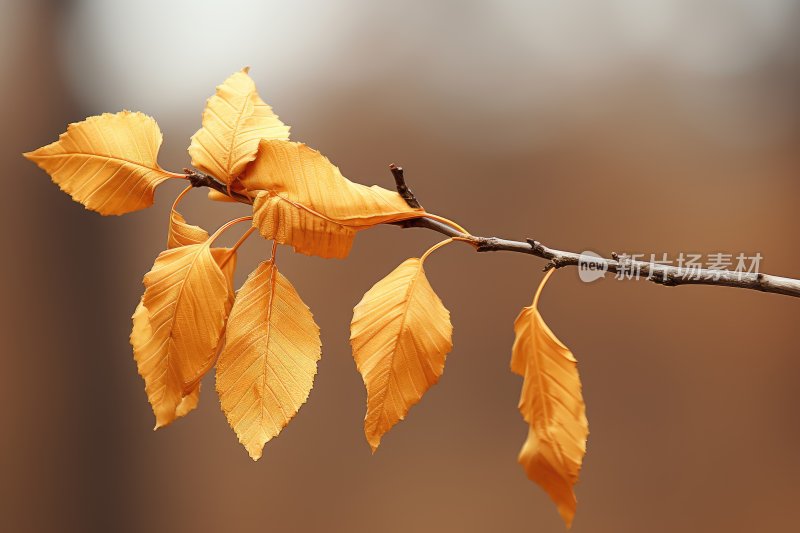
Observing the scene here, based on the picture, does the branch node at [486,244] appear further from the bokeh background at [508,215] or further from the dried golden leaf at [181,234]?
the bokeh background at [508,215]

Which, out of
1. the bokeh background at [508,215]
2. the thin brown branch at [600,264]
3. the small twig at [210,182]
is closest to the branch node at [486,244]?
the thin brown branch at [600,264]

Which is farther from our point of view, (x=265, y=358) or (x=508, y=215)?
(x=508, y=215)

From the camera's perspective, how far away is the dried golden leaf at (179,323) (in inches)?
11.2

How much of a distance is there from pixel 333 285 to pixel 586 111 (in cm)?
50

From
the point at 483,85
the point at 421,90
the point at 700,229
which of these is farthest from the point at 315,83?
the point at 700,229

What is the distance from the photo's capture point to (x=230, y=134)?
30 cm

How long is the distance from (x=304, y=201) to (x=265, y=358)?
7 centimetres

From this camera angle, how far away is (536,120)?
106 centimetres

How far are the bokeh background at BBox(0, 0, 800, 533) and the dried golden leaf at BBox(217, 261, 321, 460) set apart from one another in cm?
76

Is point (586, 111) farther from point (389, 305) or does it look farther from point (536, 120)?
point (389, 305)

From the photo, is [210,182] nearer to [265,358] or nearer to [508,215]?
[265,358]

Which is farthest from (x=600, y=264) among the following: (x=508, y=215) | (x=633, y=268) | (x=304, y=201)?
(x=508, y=215)

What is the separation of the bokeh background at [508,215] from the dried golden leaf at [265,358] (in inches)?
30.0

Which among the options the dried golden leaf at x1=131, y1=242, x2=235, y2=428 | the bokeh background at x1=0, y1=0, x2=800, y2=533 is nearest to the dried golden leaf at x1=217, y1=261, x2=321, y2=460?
the dried golden leaf at x1=131, y1=242, x2=235, y2=428
